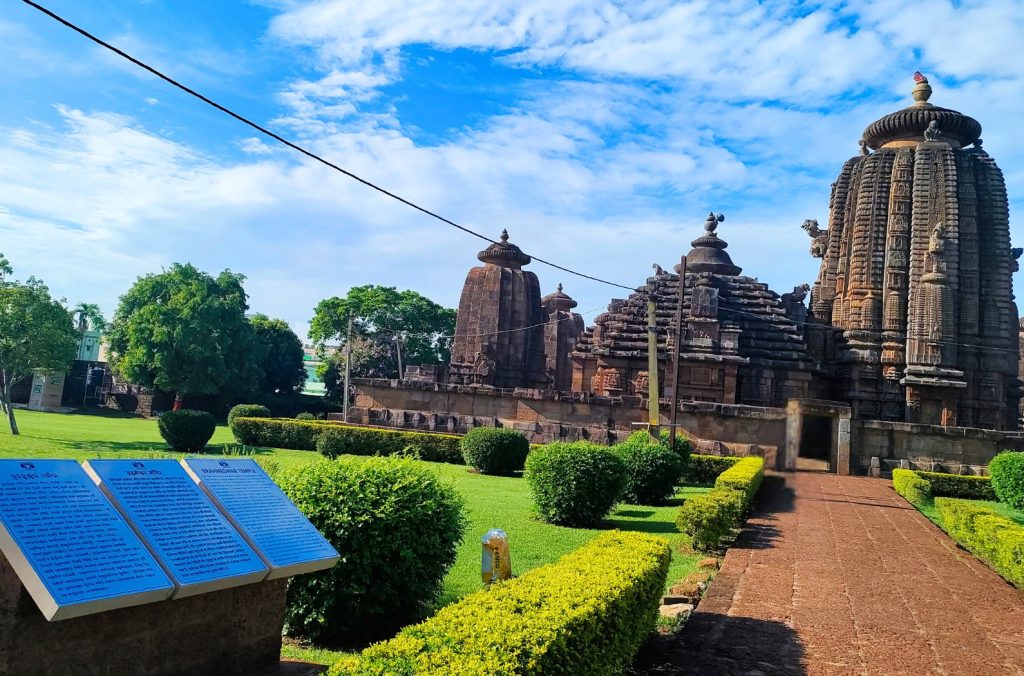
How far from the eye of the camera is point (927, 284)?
87.5 feet

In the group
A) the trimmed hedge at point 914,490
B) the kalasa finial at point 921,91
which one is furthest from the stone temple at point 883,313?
the trimmed hedge at point 914,490

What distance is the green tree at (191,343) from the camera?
38781mm

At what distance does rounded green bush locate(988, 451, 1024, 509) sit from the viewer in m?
14.6

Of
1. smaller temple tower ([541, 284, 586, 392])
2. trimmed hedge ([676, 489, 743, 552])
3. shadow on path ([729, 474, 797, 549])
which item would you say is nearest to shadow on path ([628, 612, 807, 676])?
trimmed hedge ([676, 489, 743, 552])

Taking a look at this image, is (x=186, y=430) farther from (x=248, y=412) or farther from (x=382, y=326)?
(x=382, y=326)

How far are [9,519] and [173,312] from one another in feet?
130

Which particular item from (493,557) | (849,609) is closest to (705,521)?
(849,609)

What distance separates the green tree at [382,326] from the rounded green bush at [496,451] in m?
32.1

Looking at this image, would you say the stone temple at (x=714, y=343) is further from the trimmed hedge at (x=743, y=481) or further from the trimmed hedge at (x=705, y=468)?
the trimmed hedge at (x=743, y=481)

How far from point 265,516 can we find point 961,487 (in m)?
19.8

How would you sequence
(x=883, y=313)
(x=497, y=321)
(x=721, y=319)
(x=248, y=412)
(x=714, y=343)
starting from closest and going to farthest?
1. (x=248, y=412)
2. (x=714, y=343)
3. (x=883, y=313)
4. (x=721, y=319)
5. (x=497, y=321)

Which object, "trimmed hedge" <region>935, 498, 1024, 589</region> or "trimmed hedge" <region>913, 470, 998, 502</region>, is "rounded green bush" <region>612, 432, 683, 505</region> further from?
"trimmed hedge" <region>913, 470, 998, 502</region>

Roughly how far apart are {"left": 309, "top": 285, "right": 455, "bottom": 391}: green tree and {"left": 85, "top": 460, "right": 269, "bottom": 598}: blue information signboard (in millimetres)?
46575

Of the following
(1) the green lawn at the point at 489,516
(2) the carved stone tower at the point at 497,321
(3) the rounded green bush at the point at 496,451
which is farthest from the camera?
(2) the carved stone tower at the point at 497,321
